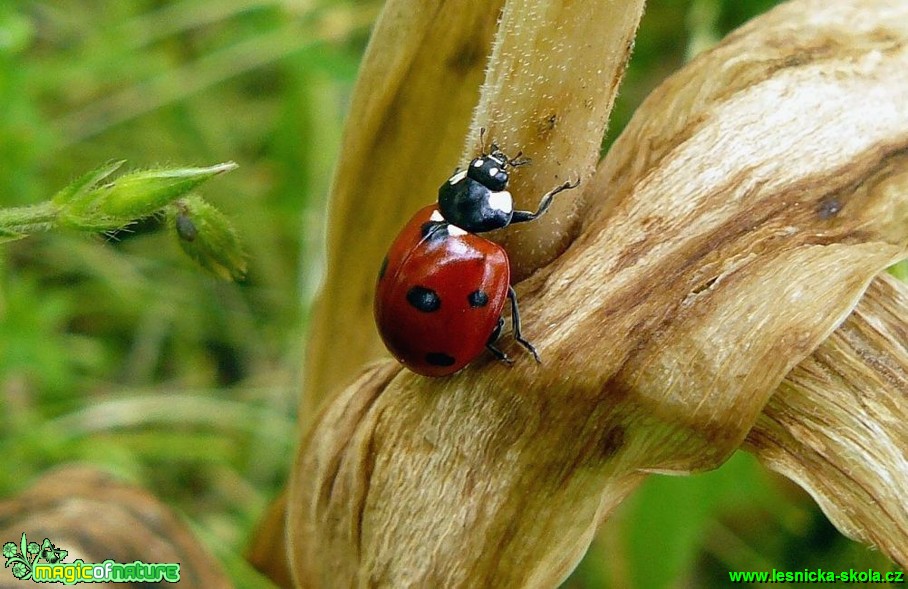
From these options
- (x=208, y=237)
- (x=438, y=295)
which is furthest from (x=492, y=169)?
(x=208, y=237)

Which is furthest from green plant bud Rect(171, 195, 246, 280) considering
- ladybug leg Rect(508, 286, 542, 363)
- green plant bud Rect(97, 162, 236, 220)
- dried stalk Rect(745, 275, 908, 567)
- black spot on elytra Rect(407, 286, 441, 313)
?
dried stalk Rect(745, 275, 908, 567)

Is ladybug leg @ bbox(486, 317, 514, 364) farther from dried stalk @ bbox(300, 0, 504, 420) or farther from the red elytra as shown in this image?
dried stalk @ bbox(300, 0, 504, 420)

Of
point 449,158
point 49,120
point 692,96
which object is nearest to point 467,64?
point 449,158

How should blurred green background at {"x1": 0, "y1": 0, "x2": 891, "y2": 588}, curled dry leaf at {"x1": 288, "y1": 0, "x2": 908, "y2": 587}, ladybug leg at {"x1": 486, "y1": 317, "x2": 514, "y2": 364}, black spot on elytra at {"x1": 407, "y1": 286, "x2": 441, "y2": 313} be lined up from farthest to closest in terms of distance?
1. blurred green background at {"x1": 0, "y1": 0, "x2": 891, "y2": 588}
2. black spot on elytra at {"x1": 407, "y1": 286, "x2": 441, "y2": 313}
3. ladybug leg at {"x1": 486, "y1": 317, "x2": 514, "y2": 364}
4. curled dry leaf at {"x1": 288, "y1": 0, "x2": 908, "y2": 587}

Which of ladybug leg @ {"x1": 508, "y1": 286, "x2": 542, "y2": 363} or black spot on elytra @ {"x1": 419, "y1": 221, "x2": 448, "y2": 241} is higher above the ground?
black spot on elytra @ {"x1": 419, "y1": 221, "x2": 448, "y2": 241}

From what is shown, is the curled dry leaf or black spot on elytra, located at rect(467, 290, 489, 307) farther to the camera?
black spot on elytra, located at rect(467, 290, 489, 307)

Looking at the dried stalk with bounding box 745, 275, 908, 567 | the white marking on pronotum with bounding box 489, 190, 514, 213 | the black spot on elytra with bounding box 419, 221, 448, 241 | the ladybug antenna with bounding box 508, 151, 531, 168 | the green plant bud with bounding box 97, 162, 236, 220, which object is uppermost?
the green plant bud with bounding box 97, 162, 236, 220

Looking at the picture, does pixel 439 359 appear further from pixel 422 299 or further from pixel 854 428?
pixel 854 428

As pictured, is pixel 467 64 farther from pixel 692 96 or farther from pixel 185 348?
pixel 185 348
